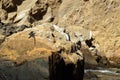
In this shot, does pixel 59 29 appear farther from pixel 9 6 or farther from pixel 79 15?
pixel 9 6

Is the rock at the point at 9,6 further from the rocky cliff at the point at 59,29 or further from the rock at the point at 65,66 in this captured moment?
the rock at the point at 65,66

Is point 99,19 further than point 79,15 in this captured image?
No

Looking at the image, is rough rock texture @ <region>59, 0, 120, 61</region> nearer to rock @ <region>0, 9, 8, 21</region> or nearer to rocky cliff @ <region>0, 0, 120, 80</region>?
rocky cliff @ <region>0, 0, 120, 80</region>

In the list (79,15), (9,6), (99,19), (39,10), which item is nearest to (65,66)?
(99,19)

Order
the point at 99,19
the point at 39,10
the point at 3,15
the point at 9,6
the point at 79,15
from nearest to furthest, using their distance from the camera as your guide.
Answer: the point at 99,19 < the point at 79,15 < the point at 39,10 < the point at 3,15 < the point at 9,6

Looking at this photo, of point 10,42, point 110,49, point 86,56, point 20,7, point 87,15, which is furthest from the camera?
point 20,7

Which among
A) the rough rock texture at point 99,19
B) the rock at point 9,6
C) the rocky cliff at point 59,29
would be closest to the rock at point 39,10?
the rocky cliff at point 59,29

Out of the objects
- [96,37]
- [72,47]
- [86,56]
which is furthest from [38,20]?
[72,47]

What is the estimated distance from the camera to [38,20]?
53.5 meters

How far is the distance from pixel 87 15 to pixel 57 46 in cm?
2848

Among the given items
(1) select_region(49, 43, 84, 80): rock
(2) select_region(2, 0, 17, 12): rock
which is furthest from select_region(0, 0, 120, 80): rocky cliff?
(1) select_region(49, 43, 84, 80): rock

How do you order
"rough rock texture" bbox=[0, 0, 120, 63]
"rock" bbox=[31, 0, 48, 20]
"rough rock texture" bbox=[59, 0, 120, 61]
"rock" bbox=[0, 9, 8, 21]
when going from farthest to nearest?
1. "rock" bbox=[0, 9, 8, 21]
2. "rock" bbox=[31, 0, 48, 20]
3. "rough rock texture" bbox=[0, 0, 120, 63]
4. "rough rock texture" bbox=[59, 0, 120, 61]

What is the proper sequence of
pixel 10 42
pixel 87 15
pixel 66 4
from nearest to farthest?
pixel 10 42 → pixel 87 15 → pixel 66 4

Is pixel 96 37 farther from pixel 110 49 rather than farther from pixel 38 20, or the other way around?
pixel 38 20
